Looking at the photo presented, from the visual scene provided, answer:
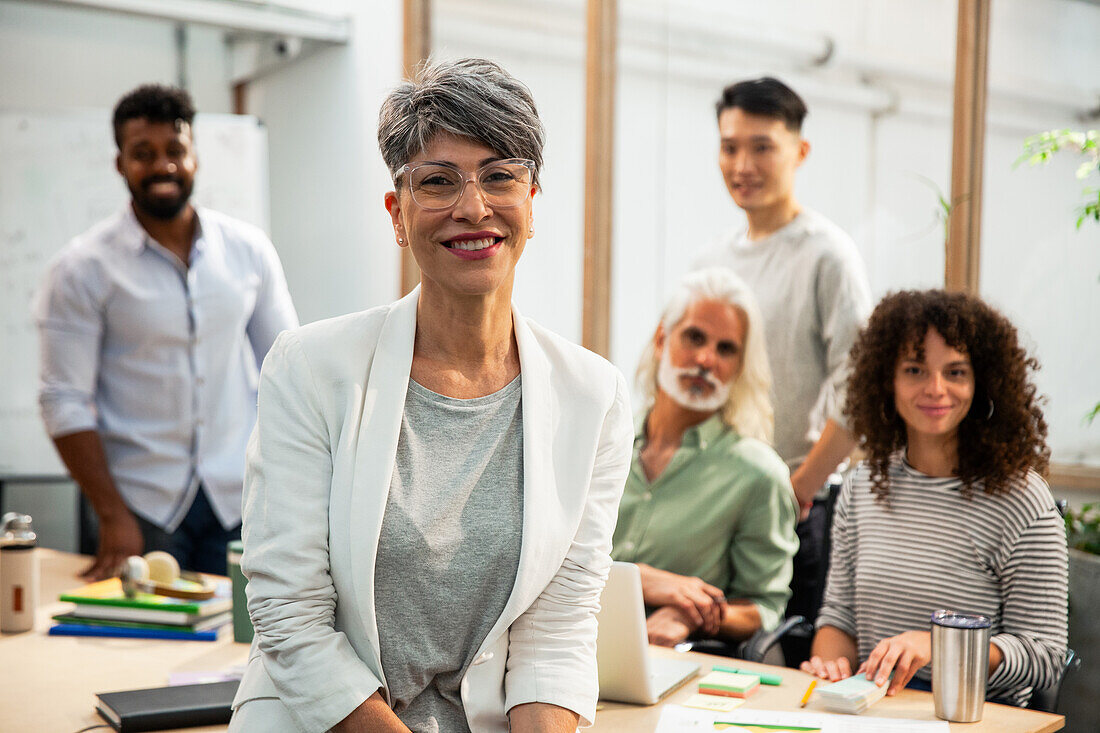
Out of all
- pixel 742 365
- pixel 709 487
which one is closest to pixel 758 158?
pixel 742 365

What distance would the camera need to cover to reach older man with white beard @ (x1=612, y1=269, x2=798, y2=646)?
253cm

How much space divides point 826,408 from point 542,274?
1.48 m

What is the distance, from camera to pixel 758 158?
333cm

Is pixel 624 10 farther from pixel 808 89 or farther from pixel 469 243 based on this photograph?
pixel 469 243

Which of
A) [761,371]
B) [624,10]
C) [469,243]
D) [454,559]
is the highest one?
[624,10]

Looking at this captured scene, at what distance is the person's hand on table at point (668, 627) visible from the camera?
2.42m

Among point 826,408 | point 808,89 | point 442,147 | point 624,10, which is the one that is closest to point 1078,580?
point 826,408

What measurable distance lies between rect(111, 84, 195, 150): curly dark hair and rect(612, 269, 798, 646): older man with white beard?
155 centimetres

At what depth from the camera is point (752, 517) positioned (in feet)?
8.75

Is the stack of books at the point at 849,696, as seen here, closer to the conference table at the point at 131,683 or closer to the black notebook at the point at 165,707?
the conference table at the point at 131,683

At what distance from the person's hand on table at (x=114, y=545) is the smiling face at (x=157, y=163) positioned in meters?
0.94

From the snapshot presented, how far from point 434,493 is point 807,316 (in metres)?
1.92

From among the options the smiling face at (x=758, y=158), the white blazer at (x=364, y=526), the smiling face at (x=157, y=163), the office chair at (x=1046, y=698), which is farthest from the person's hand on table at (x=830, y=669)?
the smiling face at (x=157, y=163)

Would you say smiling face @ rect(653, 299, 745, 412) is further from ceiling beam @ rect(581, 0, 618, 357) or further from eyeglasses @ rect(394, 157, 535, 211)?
eyeglasses @ rect(394, 157, 535, 211)
